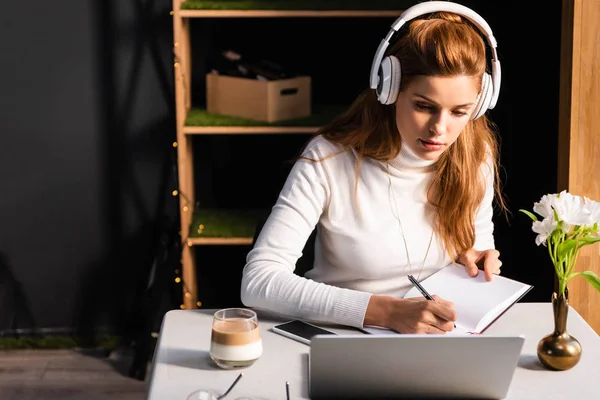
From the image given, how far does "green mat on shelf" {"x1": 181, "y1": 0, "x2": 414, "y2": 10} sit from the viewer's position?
298 cm

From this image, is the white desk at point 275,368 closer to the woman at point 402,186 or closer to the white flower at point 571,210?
the woman at point 402,186

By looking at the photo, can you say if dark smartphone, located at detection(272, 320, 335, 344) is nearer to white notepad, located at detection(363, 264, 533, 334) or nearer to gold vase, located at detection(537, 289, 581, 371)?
white notepad, located at detection(363, 264, 533, 334)

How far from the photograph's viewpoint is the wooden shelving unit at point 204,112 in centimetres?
297

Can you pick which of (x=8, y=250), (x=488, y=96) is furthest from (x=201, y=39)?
(x=488, y=96)

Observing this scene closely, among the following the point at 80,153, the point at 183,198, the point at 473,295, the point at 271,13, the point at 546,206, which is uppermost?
the point at 271,13

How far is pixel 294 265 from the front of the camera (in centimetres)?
186

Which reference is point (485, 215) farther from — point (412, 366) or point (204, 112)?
point (204, 112)

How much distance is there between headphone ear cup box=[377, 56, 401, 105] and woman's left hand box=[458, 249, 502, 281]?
0.38m

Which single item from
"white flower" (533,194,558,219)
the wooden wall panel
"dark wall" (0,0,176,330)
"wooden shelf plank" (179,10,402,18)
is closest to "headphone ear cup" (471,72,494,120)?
"white flower" (533,194,558,219)

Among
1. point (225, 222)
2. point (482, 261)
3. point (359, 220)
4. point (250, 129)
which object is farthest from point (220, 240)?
point (482, 261)

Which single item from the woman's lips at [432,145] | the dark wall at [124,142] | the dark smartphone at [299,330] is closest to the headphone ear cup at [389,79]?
the woman's lips at [432,145]

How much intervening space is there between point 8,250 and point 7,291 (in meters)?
0.16

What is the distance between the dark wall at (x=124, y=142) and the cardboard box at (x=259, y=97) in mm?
234

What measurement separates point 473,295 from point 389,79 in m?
0.47
